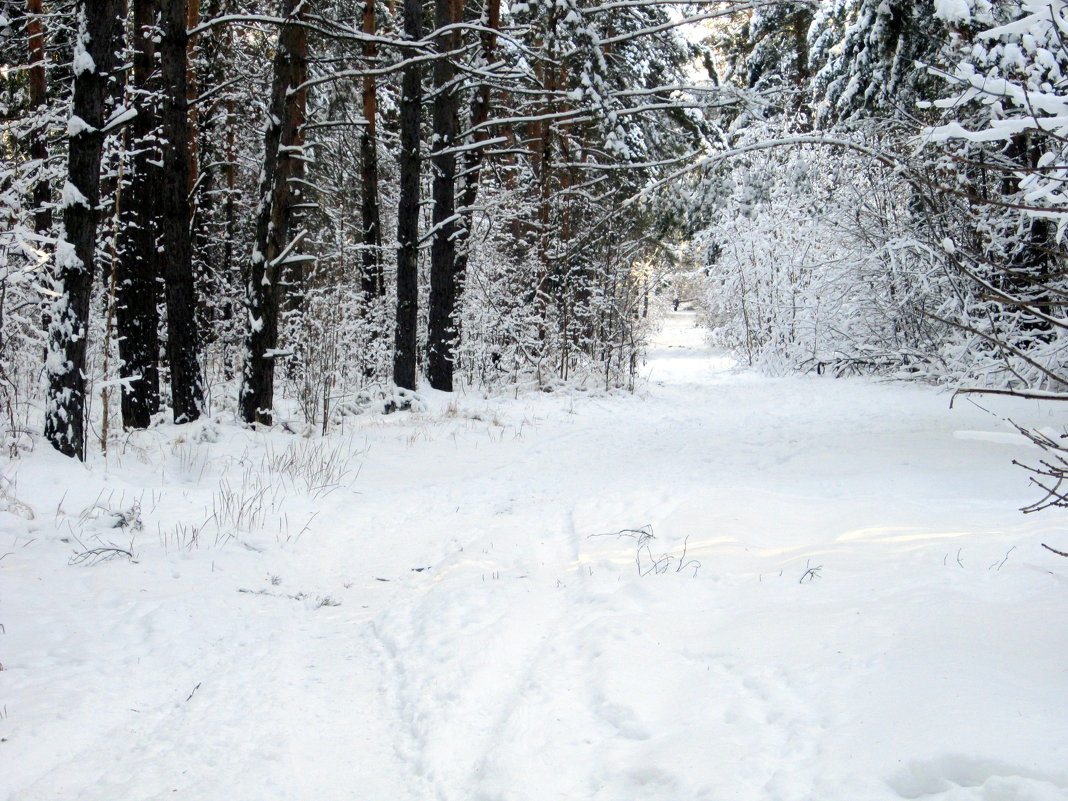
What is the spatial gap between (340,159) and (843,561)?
14.3 meters

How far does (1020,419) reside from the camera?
29.1 ft

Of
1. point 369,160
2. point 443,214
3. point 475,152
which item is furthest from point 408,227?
point 369,160

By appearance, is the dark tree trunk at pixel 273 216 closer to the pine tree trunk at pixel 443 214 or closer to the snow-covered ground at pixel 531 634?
the snow-covered ground at pixel 531 634

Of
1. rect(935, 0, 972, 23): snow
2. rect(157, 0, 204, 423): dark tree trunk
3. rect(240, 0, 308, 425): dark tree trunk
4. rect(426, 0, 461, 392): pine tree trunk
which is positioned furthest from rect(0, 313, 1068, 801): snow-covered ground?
rect(426, 0, 461, 392): pine tree trunk

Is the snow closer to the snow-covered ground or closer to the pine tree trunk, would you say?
the snow-covered ground

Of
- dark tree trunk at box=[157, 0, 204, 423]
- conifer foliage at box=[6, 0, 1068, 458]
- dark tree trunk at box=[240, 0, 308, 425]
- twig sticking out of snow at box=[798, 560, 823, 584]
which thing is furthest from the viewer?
dark tree trunk at box=[240, 0, 308, 425]

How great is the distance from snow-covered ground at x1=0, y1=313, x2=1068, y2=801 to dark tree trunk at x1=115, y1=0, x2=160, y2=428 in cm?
Result: 373

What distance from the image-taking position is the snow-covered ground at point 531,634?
237 cm

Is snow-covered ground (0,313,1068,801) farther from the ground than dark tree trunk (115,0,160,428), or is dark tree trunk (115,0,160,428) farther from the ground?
dark tree trunk (115,0,160,428)

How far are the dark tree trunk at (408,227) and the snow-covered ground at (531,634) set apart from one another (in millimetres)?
4276

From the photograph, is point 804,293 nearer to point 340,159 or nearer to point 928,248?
point 928,248

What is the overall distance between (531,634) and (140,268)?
29.1 feet

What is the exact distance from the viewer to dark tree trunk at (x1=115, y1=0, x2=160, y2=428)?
9773 mm

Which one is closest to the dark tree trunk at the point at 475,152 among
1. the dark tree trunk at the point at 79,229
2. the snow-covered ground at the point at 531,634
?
the dark tree trunk at the point at 79,229
